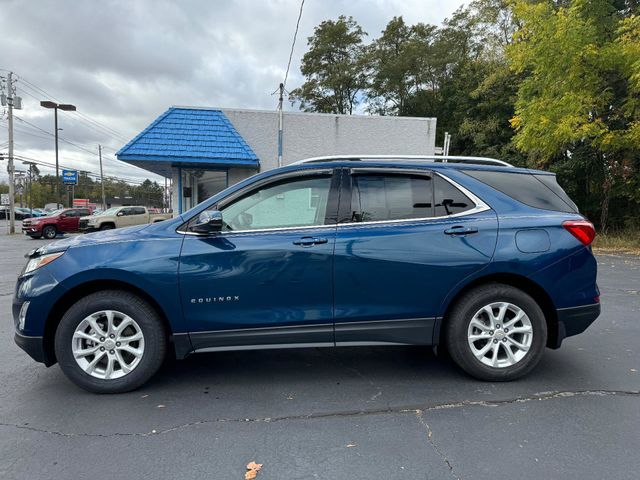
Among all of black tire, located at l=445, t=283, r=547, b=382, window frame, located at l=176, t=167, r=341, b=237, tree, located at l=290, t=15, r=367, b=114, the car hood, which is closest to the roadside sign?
tree, located at l=290, t=15, r=367, b=114

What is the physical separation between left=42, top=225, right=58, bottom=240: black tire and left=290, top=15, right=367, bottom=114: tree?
23869 mm

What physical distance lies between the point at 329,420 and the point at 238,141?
12.1m

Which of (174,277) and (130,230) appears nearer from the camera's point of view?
(174,277)

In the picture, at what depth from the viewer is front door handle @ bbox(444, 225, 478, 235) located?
346cm

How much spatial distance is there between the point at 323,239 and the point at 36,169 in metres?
120

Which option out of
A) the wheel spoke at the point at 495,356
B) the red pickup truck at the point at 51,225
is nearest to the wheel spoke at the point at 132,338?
the wheel spoke at the point at 495,356

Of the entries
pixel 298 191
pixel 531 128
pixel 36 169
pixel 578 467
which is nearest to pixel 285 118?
pixel 531 128

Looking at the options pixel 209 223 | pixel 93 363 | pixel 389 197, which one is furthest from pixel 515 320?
pixel 93 363

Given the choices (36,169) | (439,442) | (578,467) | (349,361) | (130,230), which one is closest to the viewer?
(578,467)

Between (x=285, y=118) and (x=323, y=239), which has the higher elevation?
(x=285, y=118)

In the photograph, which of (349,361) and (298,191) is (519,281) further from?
(298,191)

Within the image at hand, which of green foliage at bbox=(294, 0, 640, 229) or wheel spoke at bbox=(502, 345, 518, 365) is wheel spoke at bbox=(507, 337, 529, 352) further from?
green foliage at bbox=(294, 0, 640, 229)

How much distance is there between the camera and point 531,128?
13.9 meters

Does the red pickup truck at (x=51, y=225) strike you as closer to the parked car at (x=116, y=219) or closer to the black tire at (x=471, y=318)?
the parked car at (x=116, y=219)
